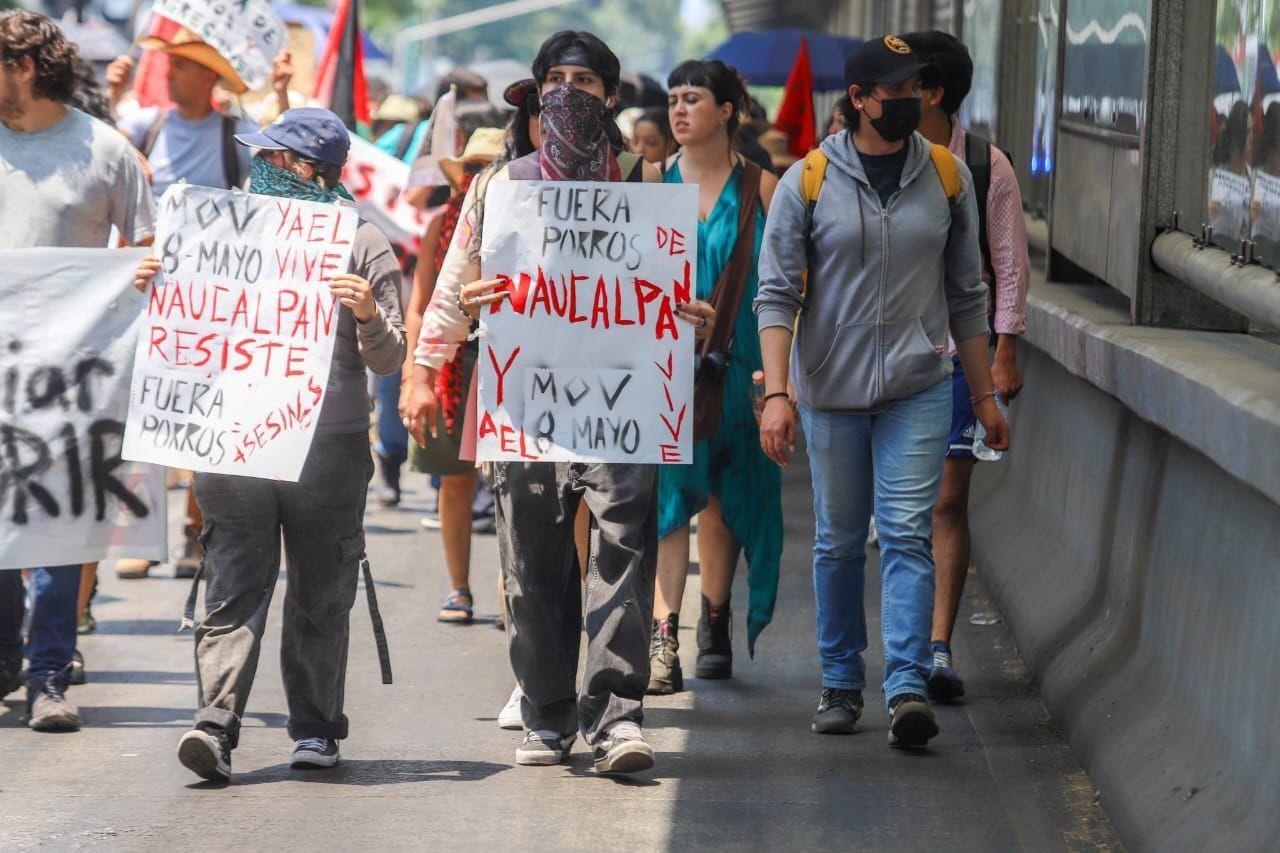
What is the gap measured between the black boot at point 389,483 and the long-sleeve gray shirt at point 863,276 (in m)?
5.83

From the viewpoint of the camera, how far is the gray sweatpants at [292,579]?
600 cm

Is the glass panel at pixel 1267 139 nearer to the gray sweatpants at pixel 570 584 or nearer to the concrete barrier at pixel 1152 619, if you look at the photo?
the concrete barrier at pixel 1152 619

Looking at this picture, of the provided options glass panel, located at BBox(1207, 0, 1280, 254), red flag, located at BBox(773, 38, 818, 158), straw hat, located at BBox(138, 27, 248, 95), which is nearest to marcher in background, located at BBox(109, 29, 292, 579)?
straw hat, located at BBox(138, 27, 248, 95)

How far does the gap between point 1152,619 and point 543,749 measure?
67.6 inches

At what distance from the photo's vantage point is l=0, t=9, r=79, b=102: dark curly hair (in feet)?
22.6

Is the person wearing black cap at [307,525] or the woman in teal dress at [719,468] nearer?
the person wearing black cap at [307,525]

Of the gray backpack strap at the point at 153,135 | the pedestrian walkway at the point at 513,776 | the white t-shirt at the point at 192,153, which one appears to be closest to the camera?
the pedestrian walkway at the point at 513,776

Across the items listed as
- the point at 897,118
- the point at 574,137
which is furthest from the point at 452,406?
the point at 897,118

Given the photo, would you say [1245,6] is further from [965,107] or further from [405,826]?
[965,107]

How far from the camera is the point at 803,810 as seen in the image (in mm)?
5652

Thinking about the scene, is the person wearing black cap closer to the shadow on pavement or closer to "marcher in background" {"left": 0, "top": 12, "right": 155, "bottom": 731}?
the shadow on pavement

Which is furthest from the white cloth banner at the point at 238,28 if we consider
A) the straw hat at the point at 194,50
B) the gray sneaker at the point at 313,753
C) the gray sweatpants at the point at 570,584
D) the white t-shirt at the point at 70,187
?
the gray sneaker at the point at 313,753

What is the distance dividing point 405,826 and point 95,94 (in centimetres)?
373

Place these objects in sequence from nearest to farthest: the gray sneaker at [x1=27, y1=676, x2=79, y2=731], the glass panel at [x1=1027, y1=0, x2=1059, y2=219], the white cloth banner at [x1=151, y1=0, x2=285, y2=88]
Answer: the gray sneaker at [x1=27, y1=676, x2=79, y2=731], the white cloth banner at [x1=151, y1=0, x2=285, y2=88], the glass panel at [x1=1027, y1=0, x2=1059, y2=219]
